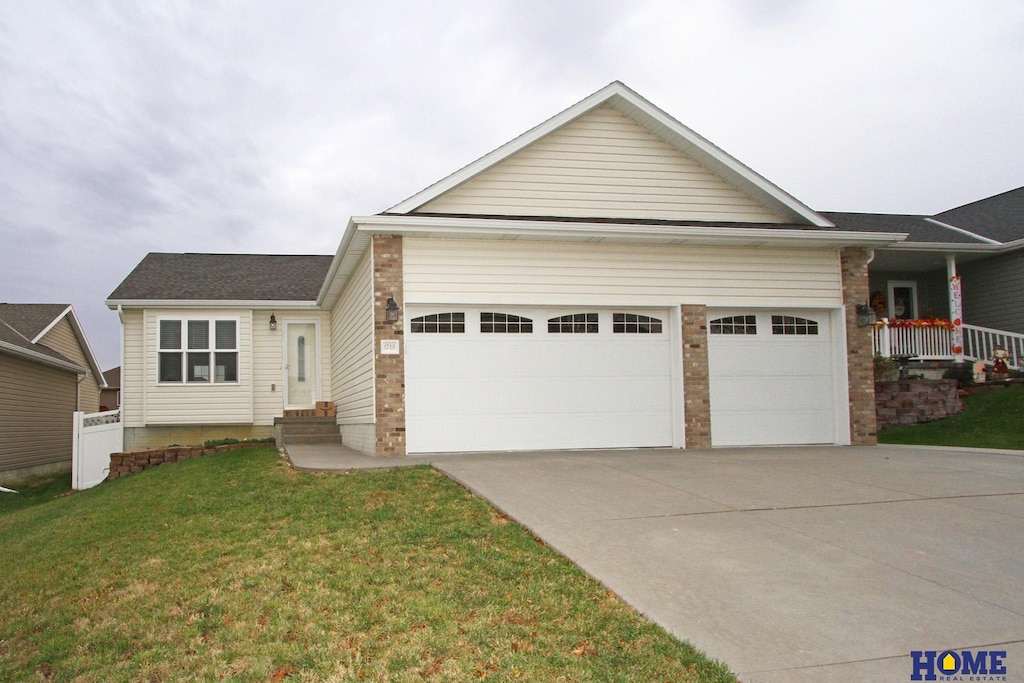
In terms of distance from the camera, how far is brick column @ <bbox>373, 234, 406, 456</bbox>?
1078cm

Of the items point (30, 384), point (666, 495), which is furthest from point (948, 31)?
point (30, 384)

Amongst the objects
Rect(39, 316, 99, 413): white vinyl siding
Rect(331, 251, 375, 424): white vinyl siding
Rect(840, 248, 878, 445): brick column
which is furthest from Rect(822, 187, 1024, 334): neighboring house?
Rect(39, 316, 99, 413): white vinyl siding

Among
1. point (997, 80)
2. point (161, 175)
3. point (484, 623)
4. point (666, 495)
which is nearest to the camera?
point (484, 623)

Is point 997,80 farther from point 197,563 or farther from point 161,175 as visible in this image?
point 161,175

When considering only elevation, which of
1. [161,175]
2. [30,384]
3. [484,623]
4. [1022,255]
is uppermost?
[161,175]

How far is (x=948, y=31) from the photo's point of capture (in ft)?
44.6

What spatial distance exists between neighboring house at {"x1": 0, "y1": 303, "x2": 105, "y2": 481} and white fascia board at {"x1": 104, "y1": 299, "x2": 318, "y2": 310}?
3.78m

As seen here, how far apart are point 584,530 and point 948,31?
1276 centimetres

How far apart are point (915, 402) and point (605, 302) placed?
7.61 m

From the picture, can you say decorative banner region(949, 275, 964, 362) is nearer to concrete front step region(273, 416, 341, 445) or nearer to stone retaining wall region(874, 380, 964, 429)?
stone retaining wall region(874, 380, 964, 429)

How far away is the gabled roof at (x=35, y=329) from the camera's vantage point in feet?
63.4

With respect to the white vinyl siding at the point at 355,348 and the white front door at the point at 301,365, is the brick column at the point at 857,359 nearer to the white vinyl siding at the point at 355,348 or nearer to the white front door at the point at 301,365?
the white vinyl siding at the point at 355,348

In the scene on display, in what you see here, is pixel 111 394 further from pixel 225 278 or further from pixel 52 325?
pixel 225 278

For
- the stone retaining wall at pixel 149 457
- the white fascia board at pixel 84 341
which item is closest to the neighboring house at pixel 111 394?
the white fascia board at pixel 84 341
